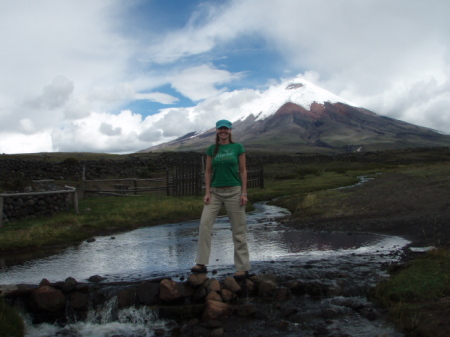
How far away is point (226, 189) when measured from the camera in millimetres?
7168

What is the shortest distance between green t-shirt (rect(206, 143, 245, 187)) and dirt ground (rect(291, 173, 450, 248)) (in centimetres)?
560

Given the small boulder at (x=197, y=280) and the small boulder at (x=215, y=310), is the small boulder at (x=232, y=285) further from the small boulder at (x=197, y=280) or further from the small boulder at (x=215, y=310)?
the small boulder at (x=215, y=310)

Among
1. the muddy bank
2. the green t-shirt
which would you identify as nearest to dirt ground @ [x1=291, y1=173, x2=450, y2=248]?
the muddy bank

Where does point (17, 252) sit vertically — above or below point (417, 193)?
below

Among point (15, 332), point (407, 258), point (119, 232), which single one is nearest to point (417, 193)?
point (407, 258)

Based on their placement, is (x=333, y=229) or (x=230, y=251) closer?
(x=230, y=251)

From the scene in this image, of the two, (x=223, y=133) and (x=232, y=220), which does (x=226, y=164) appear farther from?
(x=232, y=220)

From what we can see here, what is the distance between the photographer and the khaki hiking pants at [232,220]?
7160 mm

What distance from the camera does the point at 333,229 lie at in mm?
13430

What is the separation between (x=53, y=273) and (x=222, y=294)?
14.6 ft

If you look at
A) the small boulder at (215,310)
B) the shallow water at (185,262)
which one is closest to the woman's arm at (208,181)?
the small boulder at (215,310)

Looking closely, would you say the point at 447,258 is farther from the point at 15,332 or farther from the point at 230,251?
the point at 15,332

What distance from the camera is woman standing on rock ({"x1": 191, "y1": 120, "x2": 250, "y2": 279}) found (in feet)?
23.1

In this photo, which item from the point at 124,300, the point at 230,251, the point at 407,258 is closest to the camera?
the point at 124,300
